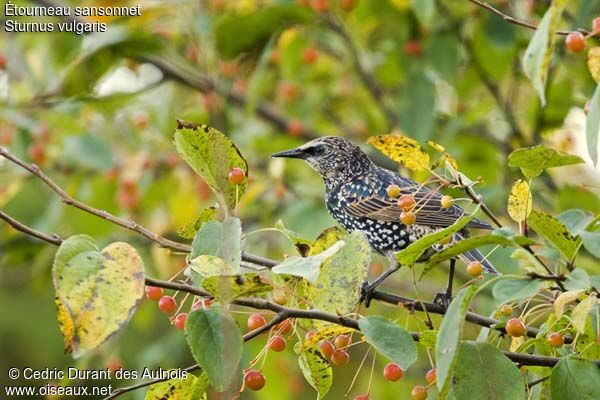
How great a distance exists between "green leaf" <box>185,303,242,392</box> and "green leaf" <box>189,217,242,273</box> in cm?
12

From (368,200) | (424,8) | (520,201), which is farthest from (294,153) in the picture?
(520,201)

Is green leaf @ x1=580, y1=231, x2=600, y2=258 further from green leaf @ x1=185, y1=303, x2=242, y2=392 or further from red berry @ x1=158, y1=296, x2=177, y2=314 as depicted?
red berry @ x1=158, y1=296, x2=177, y2=314

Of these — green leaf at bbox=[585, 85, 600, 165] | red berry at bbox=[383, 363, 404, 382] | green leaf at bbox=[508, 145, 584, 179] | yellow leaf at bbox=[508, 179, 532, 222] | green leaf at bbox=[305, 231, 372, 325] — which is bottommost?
red berry at bbox=[383, 363, 404, 382]

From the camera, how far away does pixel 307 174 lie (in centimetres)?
670

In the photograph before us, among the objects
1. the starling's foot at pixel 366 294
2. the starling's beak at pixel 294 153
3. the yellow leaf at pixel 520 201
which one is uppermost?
the yellow leaf at pixel 520 201

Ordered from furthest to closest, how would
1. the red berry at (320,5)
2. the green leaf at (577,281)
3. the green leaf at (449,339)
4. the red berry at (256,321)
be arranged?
the red berry at (320,5), the red berry at (256,321), the green leaf at (577,281), the green leaf at (449,339)

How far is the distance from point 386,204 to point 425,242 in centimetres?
210

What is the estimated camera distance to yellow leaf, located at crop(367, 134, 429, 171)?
253 cm

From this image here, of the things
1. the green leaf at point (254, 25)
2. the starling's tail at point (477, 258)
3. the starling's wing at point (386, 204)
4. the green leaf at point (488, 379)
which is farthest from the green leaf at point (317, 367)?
the green leaf at point (254, 25)

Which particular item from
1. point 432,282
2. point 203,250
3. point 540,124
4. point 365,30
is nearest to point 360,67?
point 365,30

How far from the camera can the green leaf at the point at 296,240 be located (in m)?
2.62

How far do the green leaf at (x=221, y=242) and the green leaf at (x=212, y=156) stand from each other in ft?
0.50

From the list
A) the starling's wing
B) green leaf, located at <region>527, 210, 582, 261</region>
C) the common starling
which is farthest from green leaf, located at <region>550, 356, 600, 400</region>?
the starling's wing

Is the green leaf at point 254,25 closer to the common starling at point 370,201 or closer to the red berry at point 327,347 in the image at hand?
the common starling at point 370,201
